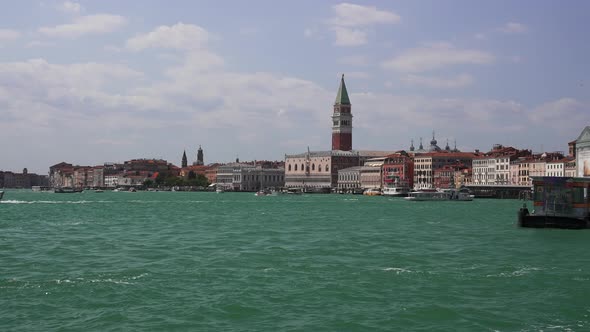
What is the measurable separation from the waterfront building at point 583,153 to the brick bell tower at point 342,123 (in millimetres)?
65574

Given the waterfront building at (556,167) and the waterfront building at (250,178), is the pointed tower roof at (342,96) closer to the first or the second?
the waterfront building at (250,178)

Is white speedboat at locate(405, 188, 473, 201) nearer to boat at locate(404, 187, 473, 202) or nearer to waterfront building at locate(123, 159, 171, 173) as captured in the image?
boat at locate(404, 187, 473, 202)

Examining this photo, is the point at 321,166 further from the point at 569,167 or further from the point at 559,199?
the point at 559,199

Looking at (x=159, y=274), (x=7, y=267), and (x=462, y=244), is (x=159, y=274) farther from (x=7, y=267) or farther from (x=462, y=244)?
(x=462, y=244)

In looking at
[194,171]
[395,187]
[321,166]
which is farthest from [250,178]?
[395,187]

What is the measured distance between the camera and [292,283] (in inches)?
583

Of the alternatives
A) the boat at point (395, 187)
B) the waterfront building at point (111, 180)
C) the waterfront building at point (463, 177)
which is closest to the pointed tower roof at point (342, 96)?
the boat at point (395, 187)

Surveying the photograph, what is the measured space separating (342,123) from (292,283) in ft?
403

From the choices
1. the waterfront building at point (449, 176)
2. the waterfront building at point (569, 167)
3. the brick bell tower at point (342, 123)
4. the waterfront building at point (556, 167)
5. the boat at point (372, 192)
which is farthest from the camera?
the brick bell tower at point (342, 123)

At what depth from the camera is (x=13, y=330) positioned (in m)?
10.8

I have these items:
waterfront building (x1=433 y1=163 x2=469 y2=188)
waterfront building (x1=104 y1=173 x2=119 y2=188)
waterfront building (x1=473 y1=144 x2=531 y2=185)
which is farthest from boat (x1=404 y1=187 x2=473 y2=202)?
waterfront building (x1=104 y1=173 x2=119 y2=188)

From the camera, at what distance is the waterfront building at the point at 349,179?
123750 mm

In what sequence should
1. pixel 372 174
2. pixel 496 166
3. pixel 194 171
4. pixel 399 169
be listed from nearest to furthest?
pixel 496 166 → pixel 399 169 → pixel 372 174 → pixel 194 171

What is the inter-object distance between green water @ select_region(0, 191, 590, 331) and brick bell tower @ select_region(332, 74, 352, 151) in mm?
111828
